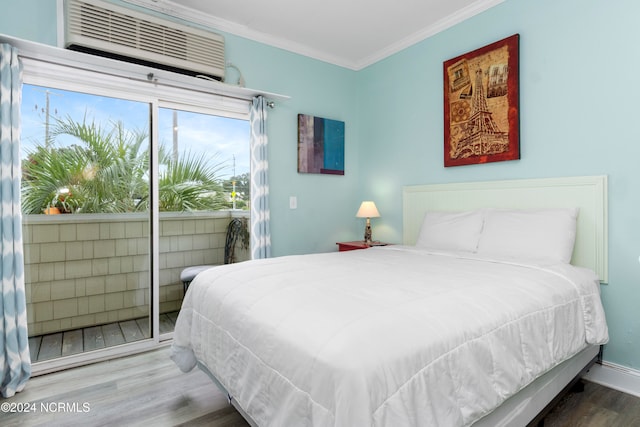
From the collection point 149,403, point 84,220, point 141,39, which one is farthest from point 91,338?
point 141,39

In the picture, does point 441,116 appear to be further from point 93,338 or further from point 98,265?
point 93,338

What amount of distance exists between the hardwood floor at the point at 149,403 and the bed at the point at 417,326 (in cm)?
22

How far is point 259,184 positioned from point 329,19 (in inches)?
62.8

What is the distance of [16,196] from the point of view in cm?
217

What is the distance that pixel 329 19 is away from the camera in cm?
309

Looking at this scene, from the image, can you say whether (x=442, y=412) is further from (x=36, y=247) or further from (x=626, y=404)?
(x=36, y=247)

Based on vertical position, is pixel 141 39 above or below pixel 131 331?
above

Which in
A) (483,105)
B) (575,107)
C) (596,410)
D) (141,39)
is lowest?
(596,410)

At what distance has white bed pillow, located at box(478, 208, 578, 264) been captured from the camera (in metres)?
2.15

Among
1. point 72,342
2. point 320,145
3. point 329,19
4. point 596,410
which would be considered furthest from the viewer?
point 320,145

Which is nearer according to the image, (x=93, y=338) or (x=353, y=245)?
(x=93, y=338)

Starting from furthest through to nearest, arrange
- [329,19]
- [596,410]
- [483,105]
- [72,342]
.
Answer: [329,19], [483,105], [72,342], [596,410]

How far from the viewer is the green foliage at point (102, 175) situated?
2414mm

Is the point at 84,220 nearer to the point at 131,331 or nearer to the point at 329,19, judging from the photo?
the point at 131,331
